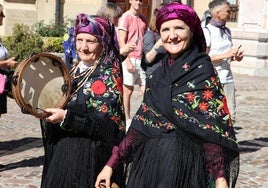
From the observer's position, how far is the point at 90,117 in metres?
3.90

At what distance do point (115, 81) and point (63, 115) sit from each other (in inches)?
16.1

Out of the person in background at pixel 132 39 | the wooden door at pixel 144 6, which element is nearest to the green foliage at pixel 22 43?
the wooden door at pixel 144 6

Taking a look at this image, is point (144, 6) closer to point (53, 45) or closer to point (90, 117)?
point (53, 45)

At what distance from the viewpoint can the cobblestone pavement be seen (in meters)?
6.43

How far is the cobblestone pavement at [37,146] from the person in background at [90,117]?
2130mm

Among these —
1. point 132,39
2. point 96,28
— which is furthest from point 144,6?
point 96,28

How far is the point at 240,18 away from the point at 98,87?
571 inches

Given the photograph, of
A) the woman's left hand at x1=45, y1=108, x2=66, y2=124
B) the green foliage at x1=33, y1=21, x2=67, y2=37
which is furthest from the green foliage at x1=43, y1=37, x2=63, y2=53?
the woman's left hand at x1=45, y1=108, x2=66, y2=124

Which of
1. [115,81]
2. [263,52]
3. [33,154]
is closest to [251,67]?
[263,52]

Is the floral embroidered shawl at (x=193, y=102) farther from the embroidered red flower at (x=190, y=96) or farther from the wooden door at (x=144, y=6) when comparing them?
the wooden door at (x=144, y=6)

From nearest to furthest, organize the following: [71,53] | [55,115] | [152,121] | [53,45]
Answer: [152,121]
[55,115]
[71,53]
[53,45]

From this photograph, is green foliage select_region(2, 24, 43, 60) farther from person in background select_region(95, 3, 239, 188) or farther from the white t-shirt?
person in background select_region(95, 3, 239, 188)

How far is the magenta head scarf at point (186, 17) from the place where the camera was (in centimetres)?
328

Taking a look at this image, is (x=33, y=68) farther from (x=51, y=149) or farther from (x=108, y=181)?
(x=108, y=181)
